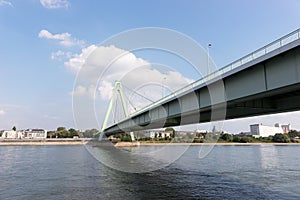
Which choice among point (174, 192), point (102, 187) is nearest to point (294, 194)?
point (174, 192)

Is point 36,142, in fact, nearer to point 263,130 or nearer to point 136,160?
point 136,160

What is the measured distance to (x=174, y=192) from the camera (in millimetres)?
18578

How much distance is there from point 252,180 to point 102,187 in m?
13.5

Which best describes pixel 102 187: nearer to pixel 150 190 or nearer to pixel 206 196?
pixel 150 190

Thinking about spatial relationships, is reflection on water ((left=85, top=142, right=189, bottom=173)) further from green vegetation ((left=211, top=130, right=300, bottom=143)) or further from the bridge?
green vegetation ((left=211, top=130, right=300, bottom=143))

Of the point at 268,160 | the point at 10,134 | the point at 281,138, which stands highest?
the point at 10,134

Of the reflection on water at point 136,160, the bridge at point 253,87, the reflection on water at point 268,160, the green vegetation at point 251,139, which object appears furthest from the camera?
the green vegetation at point 251,139

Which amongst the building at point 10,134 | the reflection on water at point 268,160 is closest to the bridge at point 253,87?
the reflection on water at point 268,160

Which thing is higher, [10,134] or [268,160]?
[10,134]

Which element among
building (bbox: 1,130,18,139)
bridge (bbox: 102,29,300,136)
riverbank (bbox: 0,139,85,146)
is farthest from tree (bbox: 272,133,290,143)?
building (bbox: 1,130,18,139)

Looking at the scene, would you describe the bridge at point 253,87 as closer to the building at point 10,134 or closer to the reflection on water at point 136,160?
the reflection on water at point 136,160

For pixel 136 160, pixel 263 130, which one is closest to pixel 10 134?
pixel 136 160

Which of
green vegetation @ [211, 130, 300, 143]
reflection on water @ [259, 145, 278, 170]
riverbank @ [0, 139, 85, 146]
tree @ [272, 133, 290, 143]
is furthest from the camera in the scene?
tree @ [272, 133, 290, 143]

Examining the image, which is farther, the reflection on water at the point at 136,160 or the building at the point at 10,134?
the building at the point at 10,134
